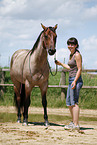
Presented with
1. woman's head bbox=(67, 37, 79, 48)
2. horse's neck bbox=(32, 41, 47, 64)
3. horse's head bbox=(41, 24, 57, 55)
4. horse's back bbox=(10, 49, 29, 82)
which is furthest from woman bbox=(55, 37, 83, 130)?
horse's back bbox=(10, 49, 29, 82)

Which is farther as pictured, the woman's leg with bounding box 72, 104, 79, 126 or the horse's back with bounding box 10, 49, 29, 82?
the horse's back with bounding box 10, 49, 29, 82

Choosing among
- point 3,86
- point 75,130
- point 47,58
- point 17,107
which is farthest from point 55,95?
point 75,130

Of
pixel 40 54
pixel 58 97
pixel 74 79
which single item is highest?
pixel 40 54

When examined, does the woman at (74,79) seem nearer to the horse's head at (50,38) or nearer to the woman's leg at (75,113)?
the woman's leg at (75,113)

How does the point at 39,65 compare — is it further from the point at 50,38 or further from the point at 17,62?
the point at 17,62

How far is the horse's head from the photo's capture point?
18.0 feet

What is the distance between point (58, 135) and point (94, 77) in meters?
6.74

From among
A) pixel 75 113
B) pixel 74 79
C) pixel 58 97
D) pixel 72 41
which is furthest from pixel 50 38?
pixel 58 97

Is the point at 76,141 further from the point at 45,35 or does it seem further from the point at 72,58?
the point at 45,35

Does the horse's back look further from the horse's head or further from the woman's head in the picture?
the woman's head

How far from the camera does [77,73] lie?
5.23 m

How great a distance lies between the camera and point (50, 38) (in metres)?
5.59

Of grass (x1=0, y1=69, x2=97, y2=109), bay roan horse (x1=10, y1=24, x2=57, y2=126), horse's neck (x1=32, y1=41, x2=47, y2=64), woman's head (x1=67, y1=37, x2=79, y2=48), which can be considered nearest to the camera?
woman's head (x1=67, y1=37, x2=79, y2=48)

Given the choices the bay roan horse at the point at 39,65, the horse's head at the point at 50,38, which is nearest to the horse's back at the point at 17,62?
the bay roan horse at the point at 39,65
